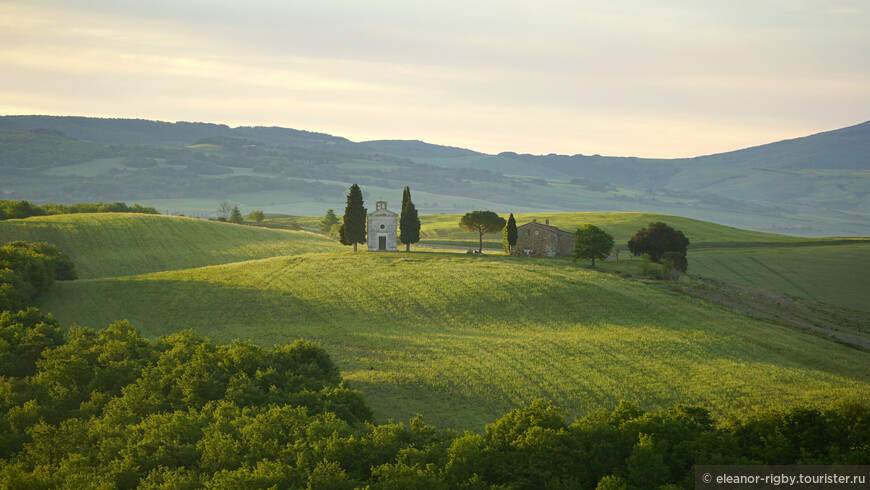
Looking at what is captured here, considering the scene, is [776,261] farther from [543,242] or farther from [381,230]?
[381,230]

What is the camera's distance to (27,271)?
2571 inches

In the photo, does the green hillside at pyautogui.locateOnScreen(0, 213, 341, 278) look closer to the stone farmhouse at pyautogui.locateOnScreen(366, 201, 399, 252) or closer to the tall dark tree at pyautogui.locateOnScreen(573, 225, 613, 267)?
the stone farmhouse at pyautogui.locateOnScreen(366, 201, 399, 252)

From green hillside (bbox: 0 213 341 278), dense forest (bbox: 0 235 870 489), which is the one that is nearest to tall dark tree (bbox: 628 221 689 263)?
green hillside (bbox: 0 213 341 278)

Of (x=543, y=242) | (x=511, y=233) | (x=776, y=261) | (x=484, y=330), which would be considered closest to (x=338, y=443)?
(x=484, y=330)

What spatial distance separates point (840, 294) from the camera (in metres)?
85.4

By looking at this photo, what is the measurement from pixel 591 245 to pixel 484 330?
98.9 feet

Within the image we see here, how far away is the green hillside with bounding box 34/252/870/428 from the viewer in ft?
131

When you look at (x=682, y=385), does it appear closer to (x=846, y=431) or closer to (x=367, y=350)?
(x=846, y=431)

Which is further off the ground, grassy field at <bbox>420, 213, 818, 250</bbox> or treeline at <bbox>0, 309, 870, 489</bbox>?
grassy field at <bbox>420, 213, 818, 250</bbox>

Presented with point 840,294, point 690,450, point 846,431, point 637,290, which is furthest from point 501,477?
point 840,294

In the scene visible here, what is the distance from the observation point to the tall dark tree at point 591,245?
271 feet

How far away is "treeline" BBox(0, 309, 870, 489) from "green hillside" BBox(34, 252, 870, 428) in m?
8.90

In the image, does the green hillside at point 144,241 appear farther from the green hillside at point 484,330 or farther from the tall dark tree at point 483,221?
the tall dark tree at point 483,221

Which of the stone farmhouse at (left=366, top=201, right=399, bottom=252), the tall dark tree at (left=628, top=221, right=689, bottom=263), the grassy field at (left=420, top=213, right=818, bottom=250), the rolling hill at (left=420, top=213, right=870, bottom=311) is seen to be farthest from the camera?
the grassy field at (left=420, top=213, right=818, bottom=250)
